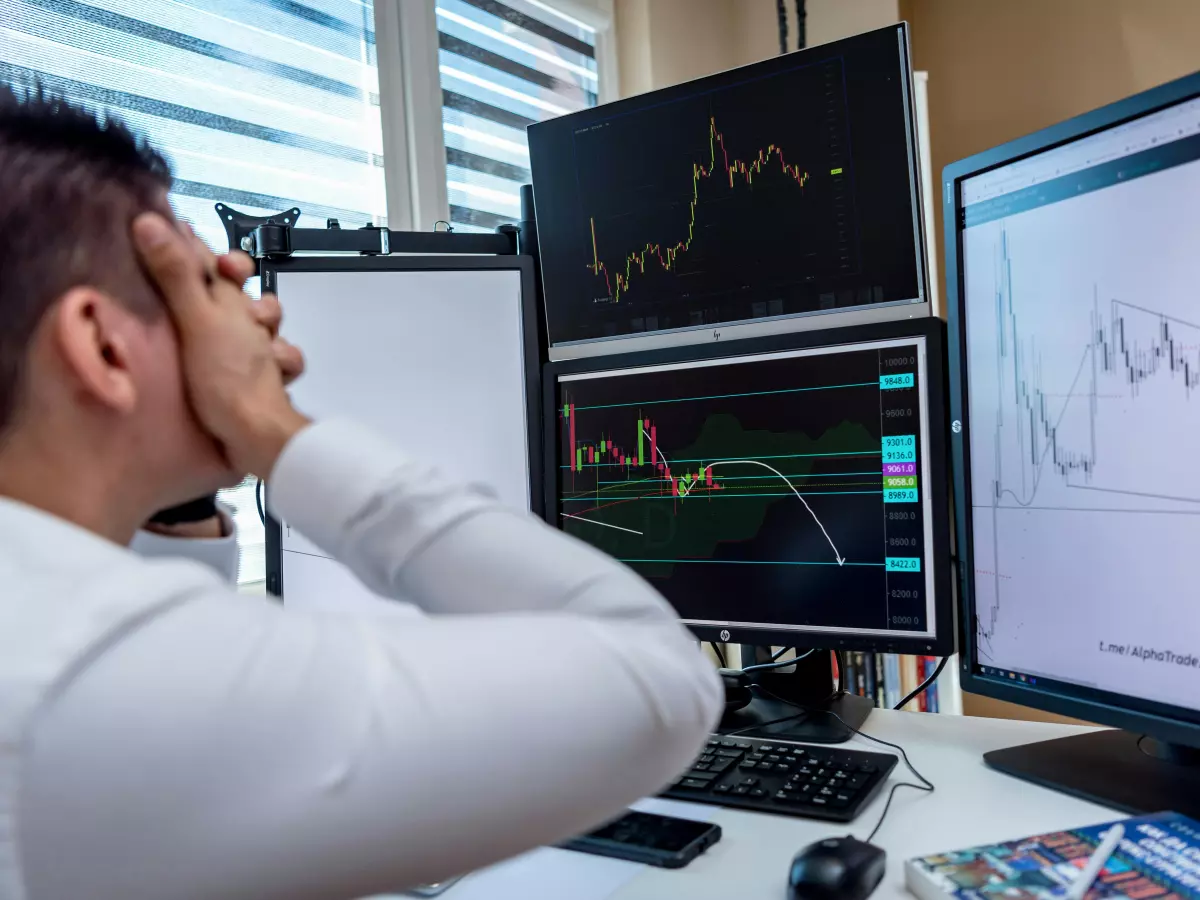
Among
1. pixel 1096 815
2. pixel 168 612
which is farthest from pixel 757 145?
pixel 168 612

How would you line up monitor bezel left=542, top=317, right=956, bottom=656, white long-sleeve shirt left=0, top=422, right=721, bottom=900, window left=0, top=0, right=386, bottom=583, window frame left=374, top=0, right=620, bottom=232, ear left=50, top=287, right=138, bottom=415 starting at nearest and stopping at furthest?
white long-sleeve shirt left=0, top=422, right=721, bottom=900 → ear left=50, top=287, right=138, bottom=415 → monitor bezel left=542, top=317, right=956, bottom=656 → window left=0, top=0, right=386, bottom=583 → window frame left=374, top=0, right=620, bottom=232

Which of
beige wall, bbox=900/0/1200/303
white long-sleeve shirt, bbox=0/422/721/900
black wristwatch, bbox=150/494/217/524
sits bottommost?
white long-sleeve shirt, bbox=0/422/721/900

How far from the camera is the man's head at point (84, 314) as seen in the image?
Answer: 19.6 inches

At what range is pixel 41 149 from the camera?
532 millimetres

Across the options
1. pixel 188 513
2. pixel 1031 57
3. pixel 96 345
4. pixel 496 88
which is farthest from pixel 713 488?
pixel 1031 57

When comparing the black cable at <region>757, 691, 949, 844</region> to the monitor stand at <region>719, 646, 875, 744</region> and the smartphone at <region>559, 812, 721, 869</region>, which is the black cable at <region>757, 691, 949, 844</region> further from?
the smartphone at <region>559, 812, 721, 869</region>

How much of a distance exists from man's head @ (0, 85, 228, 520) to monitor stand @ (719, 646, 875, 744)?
730 mm

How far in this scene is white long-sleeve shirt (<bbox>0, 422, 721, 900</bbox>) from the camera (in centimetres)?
37

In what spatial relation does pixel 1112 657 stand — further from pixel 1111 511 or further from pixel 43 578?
pixel 43 578

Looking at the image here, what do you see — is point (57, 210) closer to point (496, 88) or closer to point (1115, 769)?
point (1115, 769)

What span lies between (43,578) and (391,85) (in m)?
1.81

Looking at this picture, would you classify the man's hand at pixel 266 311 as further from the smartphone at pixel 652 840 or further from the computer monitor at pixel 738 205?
the computer monitor at pixel 738 205

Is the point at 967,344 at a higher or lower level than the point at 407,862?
higher

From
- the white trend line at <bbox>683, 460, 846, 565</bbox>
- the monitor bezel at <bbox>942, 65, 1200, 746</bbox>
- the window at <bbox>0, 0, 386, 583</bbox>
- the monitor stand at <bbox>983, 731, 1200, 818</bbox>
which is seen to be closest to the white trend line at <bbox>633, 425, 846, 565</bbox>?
the white trend line at <bbox>683, 460, 846, 565</bbox>
